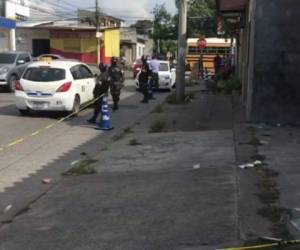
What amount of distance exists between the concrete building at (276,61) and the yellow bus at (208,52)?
30.4 meters

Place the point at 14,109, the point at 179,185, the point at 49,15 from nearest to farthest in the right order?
the point at 179,185 < the point at 14,109 < the point at 49,15

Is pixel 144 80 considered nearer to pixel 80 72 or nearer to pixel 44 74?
pixel 80 72

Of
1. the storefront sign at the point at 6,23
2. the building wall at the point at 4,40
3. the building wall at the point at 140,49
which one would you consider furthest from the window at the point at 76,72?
the building wall at the point at 140,49

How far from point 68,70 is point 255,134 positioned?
7.45 metres

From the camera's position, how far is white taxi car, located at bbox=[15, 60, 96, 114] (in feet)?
56.2

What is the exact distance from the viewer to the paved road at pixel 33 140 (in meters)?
10.5

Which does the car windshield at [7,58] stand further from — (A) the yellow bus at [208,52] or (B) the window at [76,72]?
(A) the yellow bus at [208,52]

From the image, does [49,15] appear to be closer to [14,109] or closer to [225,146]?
[14,109]

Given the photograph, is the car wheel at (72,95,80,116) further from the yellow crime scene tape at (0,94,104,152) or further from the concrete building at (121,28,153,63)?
the concrete building at (121,28,153,63)

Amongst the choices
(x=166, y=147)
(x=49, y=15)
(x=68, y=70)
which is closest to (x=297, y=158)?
(x=166, y=147)

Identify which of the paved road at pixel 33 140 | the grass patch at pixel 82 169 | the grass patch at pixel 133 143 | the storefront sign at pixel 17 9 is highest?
the storefront sign at pixel 17 9

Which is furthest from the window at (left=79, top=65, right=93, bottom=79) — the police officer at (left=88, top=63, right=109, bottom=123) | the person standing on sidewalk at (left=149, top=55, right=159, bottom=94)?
the person standing on sidewalk at (left=149, top=55, right=159, bottom=94)

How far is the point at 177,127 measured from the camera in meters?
14.7

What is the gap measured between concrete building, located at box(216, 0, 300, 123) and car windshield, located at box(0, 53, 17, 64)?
1765cm
